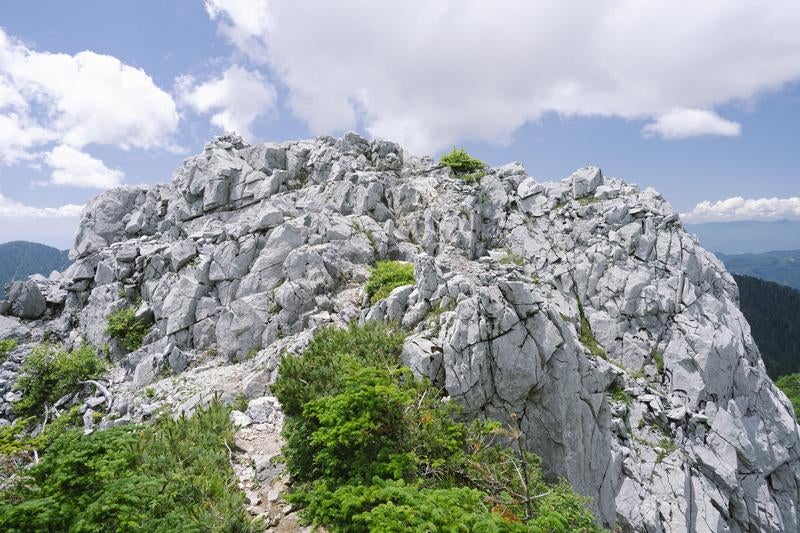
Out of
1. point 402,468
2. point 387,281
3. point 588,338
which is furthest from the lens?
point 588,338

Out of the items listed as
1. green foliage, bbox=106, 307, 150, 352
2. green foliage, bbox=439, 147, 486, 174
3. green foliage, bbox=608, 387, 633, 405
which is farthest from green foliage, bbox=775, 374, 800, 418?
green foliage, bbox=106, 307, 150, 352

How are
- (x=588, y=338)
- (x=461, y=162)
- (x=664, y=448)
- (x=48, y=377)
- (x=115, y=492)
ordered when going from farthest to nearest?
(x=461, y=162) → (x=588, y=338) → (x=48, y=377) → (x=664, y=448) → (x=115, y=492)

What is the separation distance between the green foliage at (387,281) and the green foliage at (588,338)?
1357 centimetres

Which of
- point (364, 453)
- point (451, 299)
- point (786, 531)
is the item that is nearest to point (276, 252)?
point (451, 299)

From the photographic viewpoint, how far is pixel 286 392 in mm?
13258

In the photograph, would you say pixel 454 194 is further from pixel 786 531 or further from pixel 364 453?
pixel 786 531

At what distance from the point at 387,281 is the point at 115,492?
17.0 m

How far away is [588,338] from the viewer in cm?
2803

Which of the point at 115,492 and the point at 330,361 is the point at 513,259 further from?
the point at 115,492

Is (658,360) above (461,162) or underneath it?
underneath

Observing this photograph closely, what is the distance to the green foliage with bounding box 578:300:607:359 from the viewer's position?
2689cm

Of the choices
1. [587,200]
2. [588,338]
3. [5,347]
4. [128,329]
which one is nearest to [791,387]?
[587,200]

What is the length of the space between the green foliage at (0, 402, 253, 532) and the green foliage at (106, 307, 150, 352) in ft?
64.5

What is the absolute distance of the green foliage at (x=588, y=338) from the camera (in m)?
26.9
